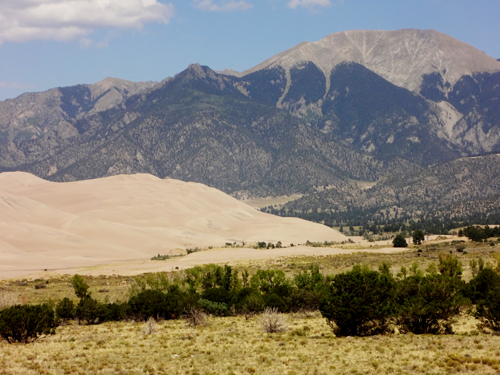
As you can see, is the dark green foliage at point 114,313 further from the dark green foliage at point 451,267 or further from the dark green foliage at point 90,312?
the dark green foliage at point 451,267

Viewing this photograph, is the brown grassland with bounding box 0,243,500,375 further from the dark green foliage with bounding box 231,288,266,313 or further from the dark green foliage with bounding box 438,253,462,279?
the dark green foliage with bounding box 438,253,462,279

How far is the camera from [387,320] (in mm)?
37062

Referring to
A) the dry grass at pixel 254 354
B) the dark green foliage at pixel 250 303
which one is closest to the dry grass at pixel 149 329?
the dry grass at pixel 254 354

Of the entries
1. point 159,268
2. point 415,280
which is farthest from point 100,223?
point 415,280

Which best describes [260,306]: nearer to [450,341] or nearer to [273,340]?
[273,340]

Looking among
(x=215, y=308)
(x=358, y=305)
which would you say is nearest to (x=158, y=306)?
(x=215, y=308)

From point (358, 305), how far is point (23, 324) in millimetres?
20065

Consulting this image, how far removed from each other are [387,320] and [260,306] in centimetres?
1446

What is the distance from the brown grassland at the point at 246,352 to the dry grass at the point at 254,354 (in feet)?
0.14

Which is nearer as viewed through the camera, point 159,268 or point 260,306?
point 260,306

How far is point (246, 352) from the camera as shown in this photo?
31078 millimetres

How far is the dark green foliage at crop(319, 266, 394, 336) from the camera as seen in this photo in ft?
112

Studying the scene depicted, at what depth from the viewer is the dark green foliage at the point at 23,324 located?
35.2 m

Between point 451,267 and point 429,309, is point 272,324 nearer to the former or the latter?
point 429,309
